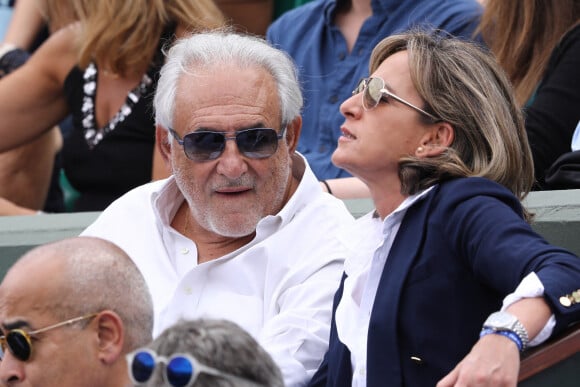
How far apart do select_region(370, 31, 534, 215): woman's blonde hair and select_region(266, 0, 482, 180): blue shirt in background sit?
1.26 meters

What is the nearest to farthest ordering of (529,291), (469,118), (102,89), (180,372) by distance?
(180,372), (529,291), (469,118), (102,89)

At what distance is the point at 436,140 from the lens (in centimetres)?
302

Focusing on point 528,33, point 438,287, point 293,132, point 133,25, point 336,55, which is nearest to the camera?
point 438,287

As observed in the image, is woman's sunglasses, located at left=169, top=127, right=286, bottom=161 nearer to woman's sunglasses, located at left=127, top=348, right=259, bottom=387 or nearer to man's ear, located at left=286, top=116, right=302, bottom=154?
man's ear, located at left=286, top=116, right=302, bottom=154

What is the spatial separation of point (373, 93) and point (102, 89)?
2.05 metres

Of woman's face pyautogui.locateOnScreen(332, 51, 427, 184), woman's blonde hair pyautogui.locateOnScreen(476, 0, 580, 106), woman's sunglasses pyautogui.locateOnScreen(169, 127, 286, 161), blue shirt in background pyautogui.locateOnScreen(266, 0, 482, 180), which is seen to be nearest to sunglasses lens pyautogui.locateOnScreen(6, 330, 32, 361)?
woman's face pyautogui.locateOnScreen(332, 51, 427, 184)

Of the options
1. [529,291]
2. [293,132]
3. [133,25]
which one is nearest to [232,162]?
[293,132]

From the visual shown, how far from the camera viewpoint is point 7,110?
16.6 feet

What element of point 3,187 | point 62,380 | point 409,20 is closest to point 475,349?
point 62,380

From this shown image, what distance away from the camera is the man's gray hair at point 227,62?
11.8ft

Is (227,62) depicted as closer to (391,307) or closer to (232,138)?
(232,138)

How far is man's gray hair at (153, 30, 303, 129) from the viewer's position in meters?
3.58

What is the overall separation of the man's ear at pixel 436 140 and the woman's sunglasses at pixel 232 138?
62 centimetres

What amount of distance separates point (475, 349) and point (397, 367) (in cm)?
38
